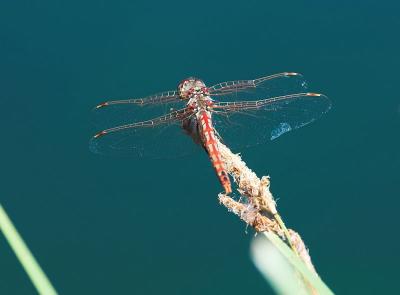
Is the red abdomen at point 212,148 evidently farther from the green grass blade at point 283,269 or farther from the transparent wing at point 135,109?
the green grass blade at point 283,269

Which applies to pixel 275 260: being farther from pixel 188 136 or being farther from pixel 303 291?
pixel 188 136

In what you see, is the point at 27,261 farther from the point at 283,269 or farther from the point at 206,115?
the point at 206,115

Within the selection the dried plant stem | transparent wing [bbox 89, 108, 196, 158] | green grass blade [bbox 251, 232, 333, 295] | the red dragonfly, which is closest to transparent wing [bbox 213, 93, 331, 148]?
the red dragonfly

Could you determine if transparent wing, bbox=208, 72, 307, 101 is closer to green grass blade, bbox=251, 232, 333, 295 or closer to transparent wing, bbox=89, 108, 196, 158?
transparent wing, bbox=89, 108, 196, 158

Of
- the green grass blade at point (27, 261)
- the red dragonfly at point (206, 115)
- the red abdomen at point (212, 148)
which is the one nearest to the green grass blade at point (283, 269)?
the green grass blade at point (27, 261)

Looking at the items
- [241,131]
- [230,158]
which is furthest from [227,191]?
[241,131]

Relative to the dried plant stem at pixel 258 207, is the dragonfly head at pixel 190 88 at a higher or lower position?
higher
